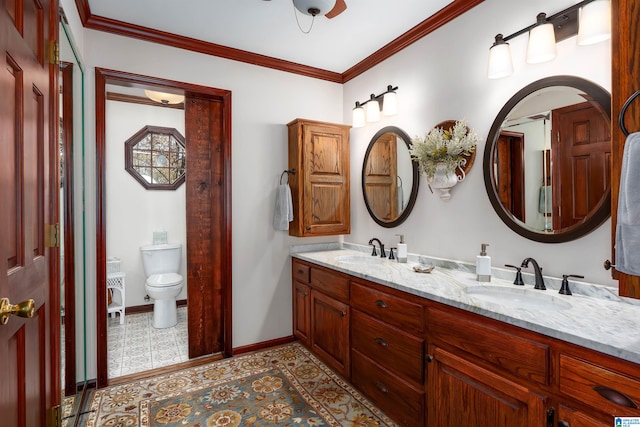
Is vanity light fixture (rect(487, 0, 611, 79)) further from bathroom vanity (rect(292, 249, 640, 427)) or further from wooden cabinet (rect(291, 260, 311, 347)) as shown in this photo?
wooden cabinet (rect(291, 260, 311, 347))

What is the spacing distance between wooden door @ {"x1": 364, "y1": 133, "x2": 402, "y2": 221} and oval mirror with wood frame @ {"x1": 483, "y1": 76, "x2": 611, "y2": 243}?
33.0 inches

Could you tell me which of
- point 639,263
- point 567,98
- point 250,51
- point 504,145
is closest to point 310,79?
point 250,51

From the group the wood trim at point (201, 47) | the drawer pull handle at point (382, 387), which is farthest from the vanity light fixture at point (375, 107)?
the drawer pull handle at point (382, 387)

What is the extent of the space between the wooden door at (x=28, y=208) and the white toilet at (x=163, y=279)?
6.71ft

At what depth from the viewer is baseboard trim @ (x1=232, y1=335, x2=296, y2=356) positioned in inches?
115

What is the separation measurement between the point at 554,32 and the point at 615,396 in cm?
165

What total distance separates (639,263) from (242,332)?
107 inches

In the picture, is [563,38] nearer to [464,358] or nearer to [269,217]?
[464,358]

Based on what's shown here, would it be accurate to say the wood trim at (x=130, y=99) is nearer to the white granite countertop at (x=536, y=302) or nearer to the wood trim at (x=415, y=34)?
the wood trim at (x=415, y=34)

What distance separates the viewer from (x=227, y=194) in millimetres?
2857

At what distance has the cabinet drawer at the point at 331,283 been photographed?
7.67ft

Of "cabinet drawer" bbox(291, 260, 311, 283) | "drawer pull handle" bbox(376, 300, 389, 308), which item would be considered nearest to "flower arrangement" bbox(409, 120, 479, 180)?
"drawer pull handle" bbox(376, 300, 389, 308)

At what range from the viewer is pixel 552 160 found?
1799 mm

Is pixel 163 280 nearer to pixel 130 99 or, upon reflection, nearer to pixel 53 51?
pixel 130 99
